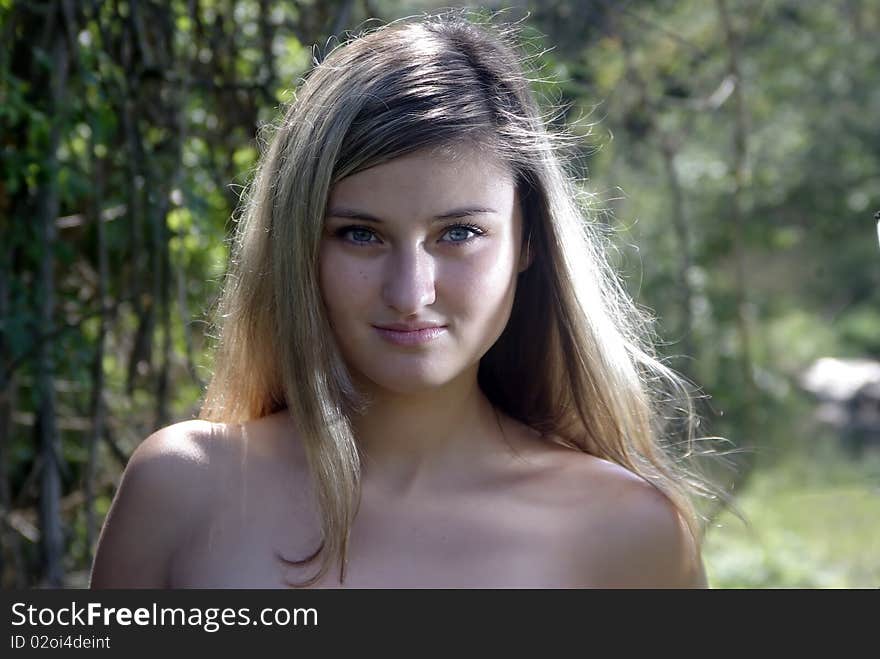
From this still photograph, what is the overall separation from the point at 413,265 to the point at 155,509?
499 mm

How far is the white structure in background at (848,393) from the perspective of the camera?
41.6ft

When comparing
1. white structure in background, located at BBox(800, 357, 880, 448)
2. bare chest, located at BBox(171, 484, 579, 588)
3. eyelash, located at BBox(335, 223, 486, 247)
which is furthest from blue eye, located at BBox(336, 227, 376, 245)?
white structure in background, located at BBox(800, 357, 880, 448)

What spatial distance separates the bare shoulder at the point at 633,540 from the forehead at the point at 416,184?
0.48 metres

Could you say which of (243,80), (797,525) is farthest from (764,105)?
(243,80)

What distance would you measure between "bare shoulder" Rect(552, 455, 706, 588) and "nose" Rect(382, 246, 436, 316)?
41 centimetres

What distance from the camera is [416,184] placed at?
1546 millimetres

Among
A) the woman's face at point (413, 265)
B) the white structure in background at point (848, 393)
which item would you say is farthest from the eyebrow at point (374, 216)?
the white structure in background at point (848, 393)

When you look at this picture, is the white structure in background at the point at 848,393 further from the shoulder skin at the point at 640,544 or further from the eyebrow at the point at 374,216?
the eyebrow at the point at 374,216

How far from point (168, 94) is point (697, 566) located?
5.77 ft

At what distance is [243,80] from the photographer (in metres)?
2.94

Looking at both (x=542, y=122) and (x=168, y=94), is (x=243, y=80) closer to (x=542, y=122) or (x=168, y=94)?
(x=168, y=94)

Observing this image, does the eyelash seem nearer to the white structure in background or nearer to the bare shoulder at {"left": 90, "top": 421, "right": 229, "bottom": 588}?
the bare shoulder at {"left": 90, "top": 421, "right": 229, "bottom": 588}

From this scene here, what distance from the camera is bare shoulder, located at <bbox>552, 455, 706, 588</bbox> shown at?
166 cm

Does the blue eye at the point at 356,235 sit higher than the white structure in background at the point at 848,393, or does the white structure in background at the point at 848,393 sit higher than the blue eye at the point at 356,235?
the blue eye at the point at 356,235
